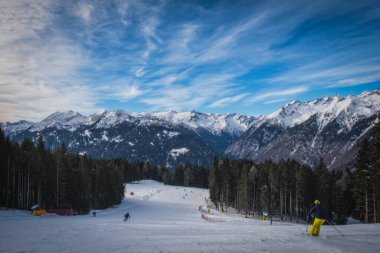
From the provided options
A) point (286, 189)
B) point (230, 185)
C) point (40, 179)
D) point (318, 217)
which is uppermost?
point (318, 217)

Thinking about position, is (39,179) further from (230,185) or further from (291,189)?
(291,189)

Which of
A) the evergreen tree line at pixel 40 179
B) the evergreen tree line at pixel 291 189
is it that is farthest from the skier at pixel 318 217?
the evergreen tree line at pixel 40 179

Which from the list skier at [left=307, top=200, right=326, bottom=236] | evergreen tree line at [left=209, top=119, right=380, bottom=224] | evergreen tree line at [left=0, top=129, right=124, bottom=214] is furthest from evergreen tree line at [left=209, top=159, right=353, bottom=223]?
skier at [left=307, top=200, right=326, bottom=236]

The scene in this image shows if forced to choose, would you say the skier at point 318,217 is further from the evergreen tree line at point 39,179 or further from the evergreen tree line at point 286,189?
the evergreen tree line at point 39,179

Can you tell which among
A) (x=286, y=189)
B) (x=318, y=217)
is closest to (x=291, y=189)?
(x=286, y=189)

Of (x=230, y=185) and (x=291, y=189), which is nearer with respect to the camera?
Answer: (x=291, y=189)

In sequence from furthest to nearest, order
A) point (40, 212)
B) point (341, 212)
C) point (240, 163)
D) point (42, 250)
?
point (240, 163) → point (341, 212) → point (40, 212) → point (42, 250)

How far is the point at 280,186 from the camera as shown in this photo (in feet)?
285

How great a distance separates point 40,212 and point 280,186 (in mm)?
58221

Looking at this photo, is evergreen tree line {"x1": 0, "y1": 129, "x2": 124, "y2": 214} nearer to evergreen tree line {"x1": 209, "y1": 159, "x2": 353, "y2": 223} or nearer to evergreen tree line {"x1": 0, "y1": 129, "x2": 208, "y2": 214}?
evergreen tree line {"x1": 0, "y1": 129, "x2": 208, "y2": 214}

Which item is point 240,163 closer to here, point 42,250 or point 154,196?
point 154,196

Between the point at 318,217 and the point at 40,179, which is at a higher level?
the point at 318,217

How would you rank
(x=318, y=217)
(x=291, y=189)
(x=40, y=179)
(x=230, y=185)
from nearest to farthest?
(x=318, y=217), (x=40, y=179), (x=291, y=189), (x=230, y=185)

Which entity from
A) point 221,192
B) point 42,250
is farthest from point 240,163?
point 42,250
